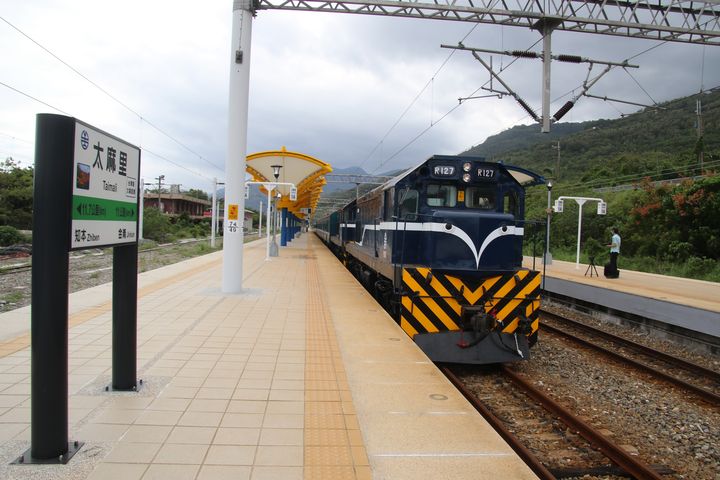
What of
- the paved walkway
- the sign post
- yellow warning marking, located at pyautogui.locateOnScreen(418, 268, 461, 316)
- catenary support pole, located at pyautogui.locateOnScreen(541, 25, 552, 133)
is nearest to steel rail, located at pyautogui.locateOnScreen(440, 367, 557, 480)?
yellow warning marking, located at pyautogui.locateOnScreen(418, 268, 461, 316)

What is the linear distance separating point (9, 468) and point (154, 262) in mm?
18168

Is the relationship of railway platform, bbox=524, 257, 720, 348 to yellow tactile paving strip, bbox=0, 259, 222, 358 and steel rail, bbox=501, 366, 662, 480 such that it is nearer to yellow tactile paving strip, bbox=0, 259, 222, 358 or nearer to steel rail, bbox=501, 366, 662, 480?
steel rail, bbox=501, 366, 662, 480

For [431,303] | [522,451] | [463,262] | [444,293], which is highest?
[463,262]

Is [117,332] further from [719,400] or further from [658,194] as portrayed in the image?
[658,194]

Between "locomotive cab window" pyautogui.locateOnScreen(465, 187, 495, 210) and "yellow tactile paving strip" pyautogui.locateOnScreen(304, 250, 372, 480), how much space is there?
3.23 m

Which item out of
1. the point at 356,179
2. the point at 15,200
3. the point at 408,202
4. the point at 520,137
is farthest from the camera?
the point at 520,137

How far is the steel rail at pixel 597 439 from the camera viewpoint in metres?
4.33

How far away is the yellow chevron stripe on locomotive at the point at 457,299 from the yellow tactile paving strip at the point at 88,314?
16.1 feet

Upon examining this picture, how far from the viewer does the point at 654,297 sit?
11094 millimetres

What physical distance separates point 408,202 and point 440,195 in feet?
1.73

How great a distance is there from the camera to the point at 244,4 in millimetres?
10438

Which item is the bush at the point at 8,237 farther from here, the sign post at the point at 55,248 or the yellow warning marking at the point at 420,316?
the sign post at the point at 55,248

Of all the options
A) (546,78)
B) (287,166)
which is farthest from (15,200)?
(546,78)

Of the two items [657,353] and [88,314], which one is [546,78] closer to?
[657,353]
